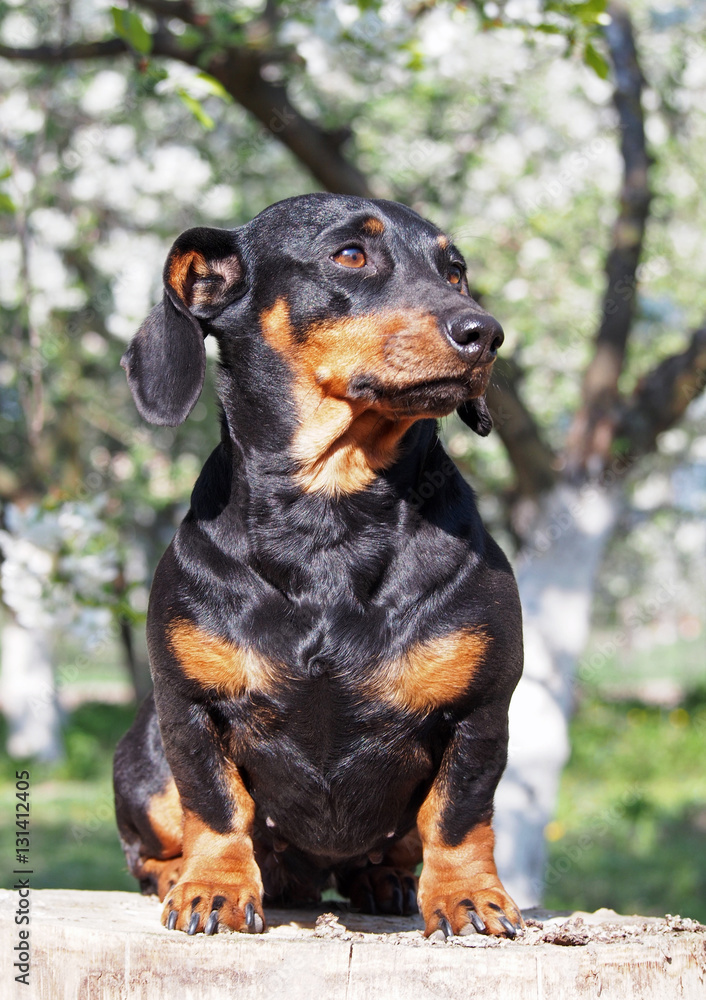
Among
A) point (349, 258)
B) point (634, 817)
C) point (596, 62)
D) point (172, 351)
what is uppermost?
point (596, 62)

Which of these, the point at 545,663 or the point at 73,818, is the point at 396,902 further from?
the point at 73,818

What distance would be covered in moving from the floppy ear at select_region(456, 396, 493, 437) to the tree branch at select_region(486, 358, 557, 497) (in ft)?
9.12

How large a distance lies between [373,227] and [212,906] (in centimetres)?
178

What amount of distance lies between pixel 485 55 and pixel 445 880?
7.50m

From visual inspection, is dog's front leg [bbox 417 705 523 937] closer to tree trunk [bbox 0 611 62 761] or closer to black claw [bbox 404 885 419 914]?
black claw [bbox 404 885 419 914]

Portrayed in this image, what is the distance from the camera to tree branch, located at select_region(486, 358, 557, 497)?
19.4ft

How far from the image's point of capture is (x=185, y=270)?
2957 millimetres

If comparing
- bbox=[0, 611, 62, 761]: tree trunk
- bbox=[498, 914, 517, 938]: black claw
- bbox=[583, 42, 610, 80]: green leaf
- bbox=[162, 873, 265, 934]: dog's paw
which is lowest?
bbox=[0, 611, 62, 761]: tree trunk

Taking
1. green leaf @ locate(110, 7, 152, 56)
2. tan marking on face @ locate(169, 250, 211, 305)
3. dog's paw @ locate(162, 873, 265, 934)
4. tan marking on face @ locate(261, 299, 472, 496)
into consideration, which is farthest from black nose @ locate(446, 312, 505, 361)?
green leaf @ locate(110, 7, 152, 56)

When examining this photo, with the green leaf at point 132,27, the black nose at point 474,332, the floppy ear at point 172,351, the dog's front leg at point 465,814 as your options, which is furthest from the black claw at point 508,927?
the green leaf at point 132,27

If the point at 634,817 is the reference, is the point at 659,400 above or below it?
above

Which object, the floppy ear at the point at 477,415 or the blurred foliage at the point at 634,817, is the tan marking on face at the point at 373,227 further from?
the blurred foliage at the point at 634,817

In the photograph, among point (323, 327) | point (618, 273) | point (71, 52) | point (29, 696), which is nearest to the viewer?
point (323, 327)

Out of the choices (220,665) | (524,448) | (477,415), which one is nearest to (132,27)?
(477,415)
